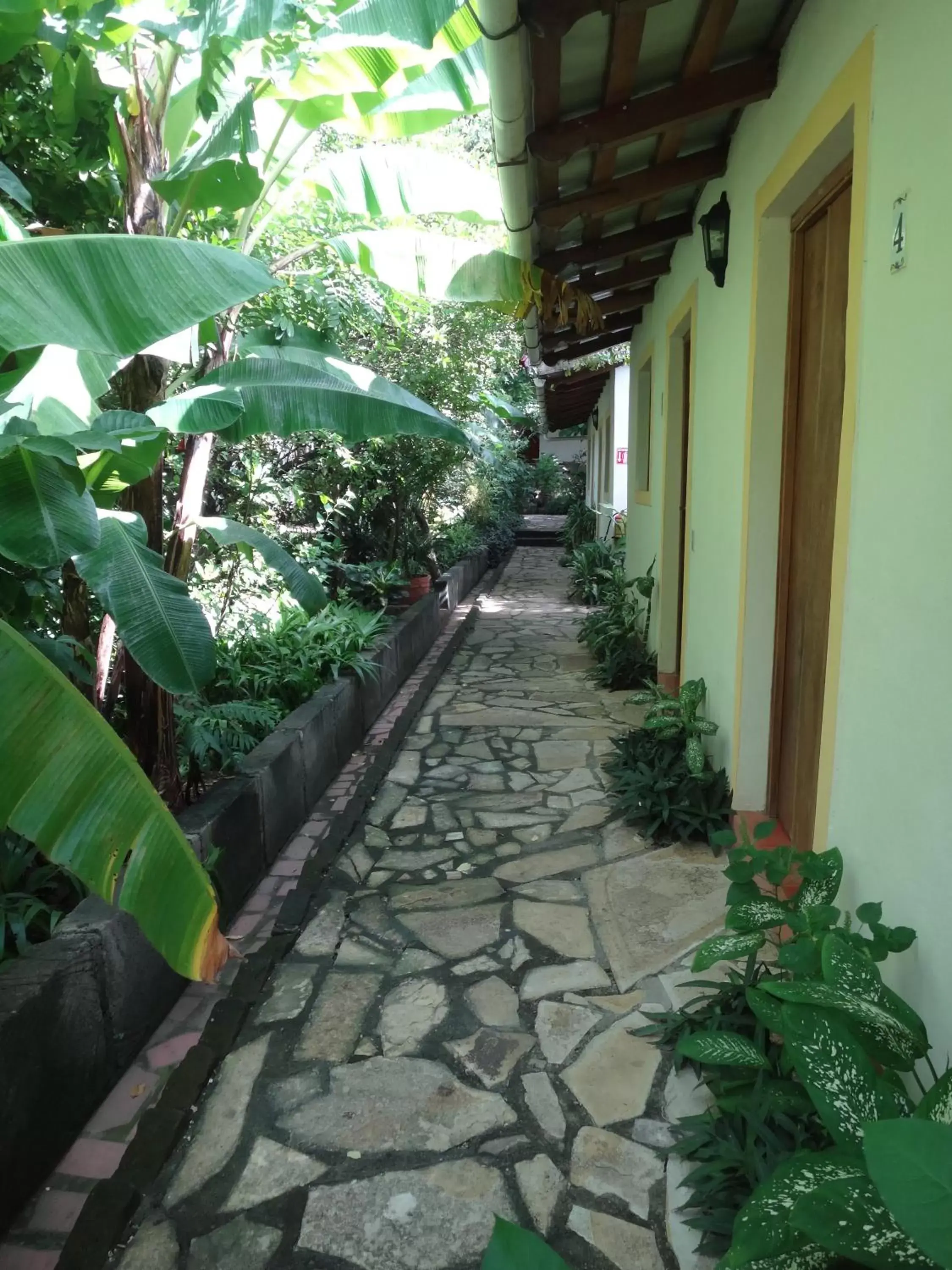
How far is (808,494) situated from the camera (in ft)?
11.6

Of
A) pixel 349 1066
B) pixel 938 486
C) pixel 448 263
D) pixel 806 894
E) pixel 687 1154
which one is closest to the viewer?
pixel 938 486

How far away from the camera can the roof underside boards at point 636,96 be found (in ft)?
9.69

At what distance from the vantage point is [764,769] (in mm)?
3998

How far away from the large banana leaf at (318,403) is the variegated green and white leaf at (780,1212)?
2901 millimetres

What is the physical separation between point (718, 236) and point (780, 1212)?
422cm

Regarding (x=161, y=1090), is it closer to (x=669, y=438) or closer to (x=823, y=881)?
(x=823, y=881)

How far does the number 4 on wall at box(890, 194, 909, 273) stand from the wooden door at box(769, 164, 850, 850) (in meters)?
0.79

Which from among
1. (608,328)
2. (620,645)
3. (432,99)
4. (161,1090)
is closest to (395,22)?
(432,99)

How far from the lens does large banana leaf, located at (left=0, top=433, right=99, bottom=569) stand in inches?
84.1

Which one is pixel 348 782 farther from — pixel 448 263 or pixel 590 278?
pixel 590 278

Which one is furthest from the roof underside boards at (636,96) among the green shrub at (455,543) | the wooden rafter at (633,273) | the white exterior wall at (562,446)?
the white exterior wall at (562,446)

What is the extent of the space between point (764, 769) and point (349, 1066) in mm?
2362

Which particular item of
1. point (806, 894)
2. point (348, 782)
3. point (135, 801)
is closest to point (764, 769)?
point (806, 894)

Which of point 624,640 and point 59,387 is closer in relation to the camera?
point 59,387
